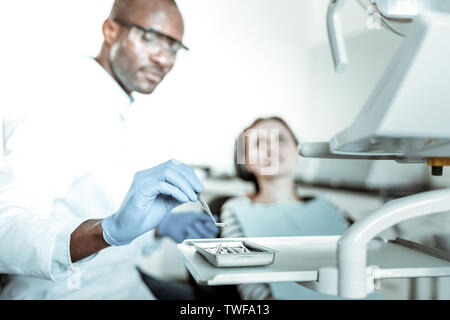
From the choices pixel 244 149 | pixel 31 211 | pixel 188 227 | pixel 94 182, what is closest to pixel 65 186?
pixel 94 182

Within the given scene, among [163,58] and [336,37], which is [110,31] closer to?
[163,58]

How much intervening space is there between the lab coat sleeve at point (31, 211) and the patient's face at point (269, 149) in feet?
2.16

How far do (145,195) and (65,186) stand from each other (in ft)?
1.30

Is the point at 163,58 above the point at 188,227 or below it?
above

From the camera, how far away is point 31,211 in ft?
2.44

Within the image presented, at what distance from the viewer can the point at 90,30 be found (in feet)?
3.71

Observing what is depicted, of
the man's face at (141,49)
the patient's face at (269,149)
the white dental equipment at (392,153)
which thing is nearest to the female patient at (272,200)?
the patient's face at (269,149)

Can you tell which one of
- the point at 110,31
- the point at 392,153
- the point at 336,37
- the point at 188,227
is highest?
the point at 110,31

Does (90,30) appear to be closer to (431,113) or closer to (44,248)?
(44,248)

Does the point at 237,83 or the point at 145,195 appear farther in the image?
the point at 237,83

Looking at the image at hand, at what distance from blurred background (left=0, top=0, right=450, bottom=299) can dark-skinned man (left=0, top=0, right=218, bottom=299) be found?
81 mm

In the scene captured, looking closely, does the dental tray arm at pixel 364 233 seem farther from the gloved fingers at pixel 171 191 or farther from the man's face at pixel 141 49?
the man's face at pixel 141 49
